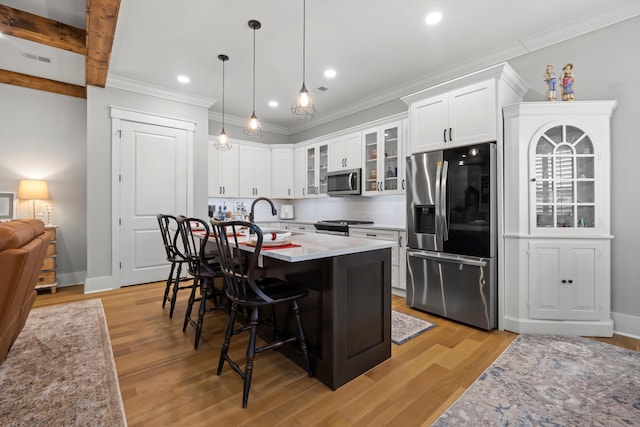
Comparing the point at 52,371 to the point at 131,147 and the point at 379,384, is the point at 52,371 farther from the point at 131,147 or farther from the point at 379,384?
the point at 131,147

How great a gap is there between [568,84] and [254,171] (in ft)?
16.0

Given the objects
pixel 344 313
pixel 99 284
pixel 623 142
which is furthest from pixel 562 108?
pixel 99 284

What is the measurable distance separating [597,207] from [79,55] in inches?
233

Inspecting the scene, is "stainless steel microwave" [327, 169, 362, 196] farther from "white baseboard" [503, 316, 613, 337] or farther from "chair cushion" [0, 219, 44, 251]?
"chair cushion" [0, 219, 44, 251]

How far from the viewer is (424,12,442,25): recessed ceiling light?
2.85 meters

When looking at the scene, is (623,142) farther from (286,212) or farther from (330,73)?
(286,212)

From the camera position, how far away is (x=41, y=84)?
4367mm

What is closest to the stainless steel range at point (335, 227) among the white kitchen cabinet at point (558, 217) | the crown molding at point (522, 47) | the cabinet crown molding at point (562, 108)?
the crown molding at point (522, 47)

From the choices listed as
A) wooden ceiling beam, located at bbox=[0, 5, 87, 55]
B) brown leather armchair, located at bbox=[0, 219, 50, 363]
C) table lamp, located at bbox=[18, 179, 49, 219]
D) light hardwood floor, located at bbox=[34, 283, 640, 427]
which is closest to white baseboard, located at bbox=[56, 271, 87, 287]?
table lamp, located at bbox=[18, 179, 49, 219]

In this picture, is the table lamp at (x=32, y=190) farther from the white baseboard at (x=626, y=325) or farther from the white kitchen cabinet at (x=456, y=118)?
the white baseboard at (x=626, y=325)

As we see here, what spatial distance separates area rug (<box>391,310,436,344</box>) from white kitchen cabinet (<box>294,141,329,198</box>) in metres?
2.84

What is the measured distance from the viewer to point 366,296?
7.00ft

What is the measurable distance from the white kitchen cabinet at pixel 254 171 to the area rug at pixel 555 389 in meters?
4.85

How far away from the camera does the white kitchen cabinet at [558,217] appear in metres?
2.74
